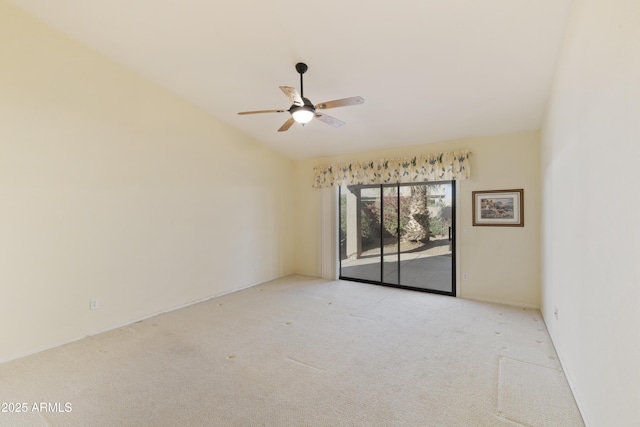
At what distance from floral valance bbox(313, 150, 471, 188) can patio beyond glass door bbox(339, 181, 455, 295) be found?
10.2 inches

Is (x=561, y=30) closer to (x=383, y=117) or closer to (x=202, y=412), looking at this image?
(x=383, y=117)

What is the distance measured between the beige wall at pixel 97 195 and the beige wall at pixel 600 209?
172 inches

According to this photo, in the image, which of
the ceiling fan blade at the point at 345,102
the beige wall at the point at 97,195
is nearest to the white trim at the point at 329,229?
the beige wall at the point at 97,195

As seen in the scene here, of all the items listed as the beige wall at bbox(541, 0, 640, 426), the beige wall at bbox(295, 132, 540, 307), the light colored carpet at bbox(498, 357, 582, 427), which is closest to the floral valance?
the beige wall at bbox(295, 132, 540, 307)

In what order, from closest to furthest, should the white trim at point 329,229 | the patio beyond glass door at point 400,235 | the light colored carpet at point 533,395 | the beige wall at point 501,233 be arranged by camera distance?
the light colored carpet at point 533,395 < the beige wall at point 501,233 < the patio beyond glass door at point 400,235 < the white trim at point 329,229

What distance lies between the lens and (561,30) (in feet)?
7.46

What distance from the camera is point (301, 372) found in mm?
2408

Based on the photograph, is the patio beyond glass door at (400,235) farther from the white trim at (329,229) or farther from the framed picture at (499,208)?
the framed picture at (499,208)

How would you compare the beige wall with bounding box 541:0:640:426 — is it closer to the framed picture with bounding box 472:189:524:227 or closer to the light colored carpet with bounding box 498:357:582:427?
the light colored carpet with bounding box 498:357:582:427

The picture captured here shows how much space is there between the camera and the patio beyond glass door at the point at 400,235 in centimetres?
465

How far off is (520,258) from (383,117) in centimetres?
282

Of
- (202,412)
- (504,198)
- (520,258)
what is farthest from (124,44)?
(520,258)

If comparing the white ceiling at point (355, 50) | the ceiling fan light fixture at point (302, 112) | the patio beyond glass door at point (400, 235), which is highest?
the white ceiling at point (355, 50)

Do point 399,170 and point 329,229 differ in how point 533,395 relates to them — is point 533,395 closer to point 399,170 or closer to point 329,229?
point 399,170
